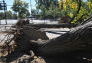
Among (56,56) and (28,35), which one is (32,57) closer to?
(56,56)

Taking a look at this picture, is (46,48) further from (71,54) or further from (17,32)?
(17,32)

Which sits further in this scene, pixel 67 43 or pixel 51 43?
pixel 51 43

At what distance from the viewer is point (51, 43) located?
614 cm

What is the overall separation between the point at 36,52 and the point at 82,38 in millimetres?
2591

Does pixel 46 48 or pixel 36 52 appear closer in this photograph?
pixel 46 48

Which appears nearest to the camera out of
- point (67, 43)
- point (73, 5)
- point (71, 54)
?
point (67, 43)

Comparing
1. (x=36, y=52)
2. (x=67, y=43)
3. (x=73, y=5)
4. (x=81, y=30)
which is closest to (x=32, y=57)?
(x=36, y=52)

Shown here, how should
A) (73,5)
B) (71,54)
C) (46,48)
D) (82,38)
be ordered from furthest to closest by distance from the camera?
(73,5), (46,48), (71,54), (82,38)

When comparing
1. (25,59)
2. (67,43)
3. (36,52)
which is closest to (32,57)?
(25,59)

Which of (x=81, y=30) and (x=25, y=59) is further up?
(x=81, y=30)

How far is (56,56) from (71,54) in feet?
1.95

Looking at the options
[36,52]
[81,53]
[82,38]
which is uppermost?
[82,38]

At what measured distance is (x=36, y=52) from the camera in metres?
7.46

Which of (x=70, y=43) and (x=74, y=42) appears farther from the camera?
(x=70, y=43)
